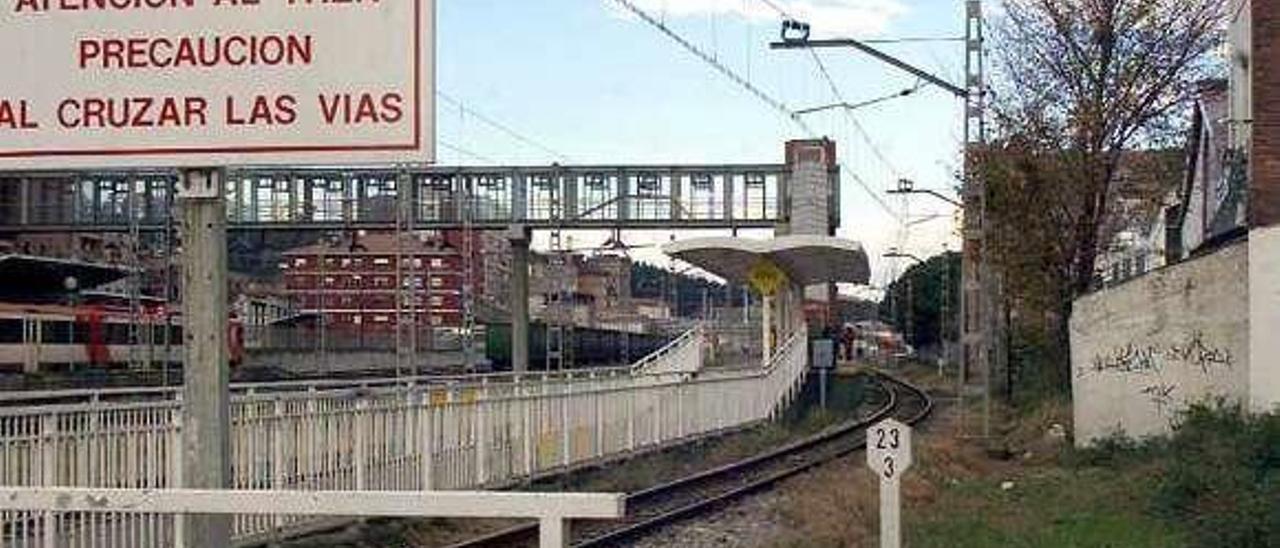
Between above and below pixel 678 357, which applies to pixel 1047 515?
below

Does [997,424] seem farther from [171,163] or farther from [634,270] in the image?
[634,270]

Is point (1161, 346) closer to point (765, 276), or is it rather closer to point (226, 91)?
point (765, 276)

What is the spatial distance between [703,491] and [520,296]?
140ft

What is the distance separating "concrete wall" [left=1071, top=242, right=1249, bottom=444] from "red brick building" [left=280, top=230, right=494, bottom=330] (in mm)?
53583

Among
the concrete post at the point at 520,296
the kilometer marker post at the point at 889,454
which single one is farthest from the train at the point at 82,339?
the kilometer marker post at the point at 889,454

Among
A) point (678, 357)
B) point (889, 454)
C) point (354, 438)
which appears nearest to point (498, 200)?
point (678, 357)

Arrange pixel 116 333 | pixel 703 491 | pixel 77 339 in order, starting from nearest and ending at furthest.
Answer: pixel 703 491
pixel 77 339
pixel 116 333

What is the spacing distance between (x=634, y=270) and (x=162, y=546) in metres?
161

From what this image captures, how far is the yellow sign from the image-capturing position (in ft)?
142

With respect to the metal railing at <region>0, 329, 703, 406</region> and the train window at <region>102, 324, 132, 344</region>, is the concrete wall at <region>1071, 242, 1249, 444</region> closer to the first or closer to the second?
the metal railing at <region>0, 329, 703, 406</region>

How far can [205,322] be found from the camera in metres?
6.33

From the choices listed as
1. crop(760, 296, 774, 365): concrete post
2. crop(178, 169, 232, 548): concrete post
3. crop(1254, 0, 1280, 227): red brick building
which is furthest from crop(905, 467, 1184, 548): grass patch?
crop(760, 296, 774, 365): concrete post

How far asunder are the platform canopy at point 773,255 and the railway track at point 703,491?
13.9ft

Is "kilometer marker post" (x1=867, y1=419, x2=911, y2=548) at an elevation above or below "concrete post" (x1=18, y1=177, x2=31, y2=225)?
below
